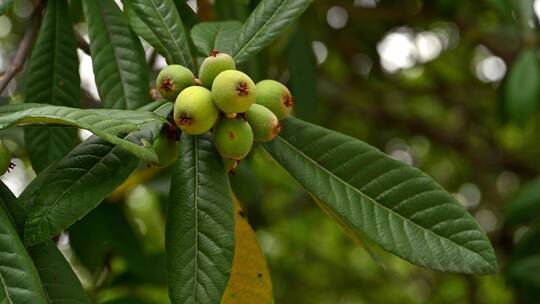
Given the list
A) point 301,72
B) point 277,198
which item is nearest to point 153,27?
point 301,72

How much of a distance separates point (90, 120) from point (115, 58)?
0.41m

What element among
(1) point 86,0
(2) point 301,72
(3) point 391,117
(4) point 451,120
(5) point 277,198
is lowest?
(5) point 277,198

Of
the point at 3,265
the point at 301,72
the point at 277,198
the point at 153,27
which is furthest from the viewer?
the point at 277,198

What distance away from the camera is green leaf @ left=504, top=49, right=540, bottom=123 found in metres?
2.19

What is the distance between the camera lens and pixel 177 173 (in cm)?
104

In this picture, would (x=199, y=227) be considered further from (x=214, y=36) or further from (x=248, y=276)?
(x=214, y=36)

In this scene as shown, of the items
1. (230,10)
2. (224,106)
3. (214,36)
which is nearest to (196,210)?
(224,106)

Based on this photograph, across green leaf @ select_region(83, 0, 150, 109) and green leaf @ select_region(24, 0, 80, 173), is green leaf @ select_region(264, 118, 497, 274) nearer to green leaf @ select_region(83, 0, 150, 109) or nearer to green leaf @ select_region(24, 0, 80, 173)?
green leaf @ select_region(83, 0, 150, 109)

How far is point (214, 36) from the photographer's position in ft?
4.17

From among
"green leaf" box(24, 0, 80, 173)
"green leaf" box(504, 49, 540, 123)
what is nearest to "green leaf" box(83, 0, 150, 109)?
"green leaf" box(24, 0, 80, 173)

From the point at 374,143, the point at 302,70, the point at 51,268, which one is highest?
the point at 51,268

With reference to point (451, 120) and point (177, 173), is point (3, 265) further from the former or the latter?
point (451, 120)

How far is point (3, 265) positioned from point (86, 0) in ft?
1.89

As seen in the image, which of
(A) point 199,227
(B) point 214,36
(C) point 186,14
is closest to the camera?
(A) point 199,227
